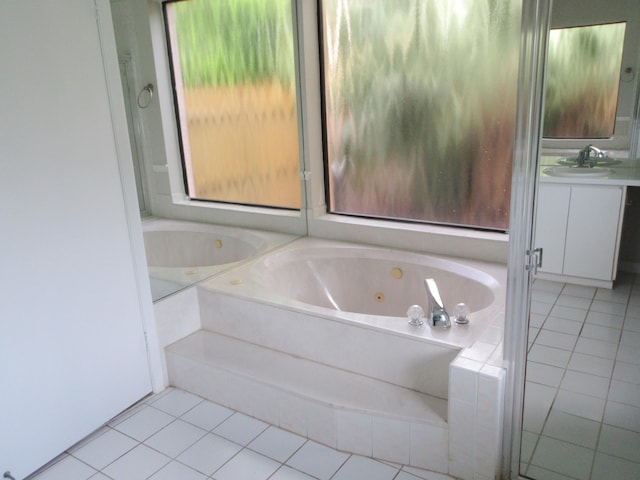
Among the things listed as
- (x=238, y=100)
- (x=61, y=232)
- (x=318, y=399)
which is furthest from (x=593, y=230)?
(x=238, y=100)

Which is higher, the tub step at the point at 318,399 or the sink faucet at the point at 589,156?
the sink faucet at the point at 589,156

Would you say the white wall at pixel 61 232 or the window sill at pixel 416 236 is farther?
the window sill at pixel 416 236

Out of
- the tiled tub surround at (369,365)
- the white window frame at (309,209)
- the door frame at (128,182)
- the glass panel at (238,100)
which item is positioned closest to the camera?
the tiled tub surround at (369,365)

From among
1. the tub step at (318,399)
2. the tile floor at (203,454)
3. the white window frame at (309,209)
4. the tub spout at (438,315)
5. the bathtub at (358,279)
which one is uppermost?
the white window frame at (309,209)

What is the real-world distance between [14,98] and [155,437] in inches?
56.6

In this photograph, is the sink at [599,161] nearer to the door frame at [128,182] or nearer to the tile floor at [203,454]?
the tile floor at [203,454]

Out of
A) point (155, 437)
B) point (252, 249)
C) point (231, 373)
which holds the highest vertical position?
point (252, 249)

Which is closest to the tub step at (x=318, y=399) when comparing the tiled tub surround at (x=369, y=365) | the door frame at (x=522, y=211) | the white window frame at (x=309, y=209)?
the tiled tub surround at (x=369, y=365)

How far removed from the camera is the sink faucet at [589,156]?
1.65 meters

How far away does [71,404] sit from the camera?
205cm

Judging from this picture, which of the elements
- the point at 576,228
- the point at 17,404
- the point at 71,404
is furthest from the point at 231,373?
the point at 576,228

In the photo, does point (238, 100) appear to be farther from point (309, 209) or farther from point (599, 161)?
point (599, 161)

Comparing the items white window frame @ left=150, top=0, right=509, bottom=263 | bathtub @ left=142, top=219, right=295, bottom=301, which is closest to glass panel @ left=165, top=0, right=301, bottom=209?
white window frame @ left=150, top=0, right=509, bottom=263

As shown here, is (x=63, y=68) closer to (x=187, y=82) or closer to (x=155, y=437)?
(x=187, y=82)
